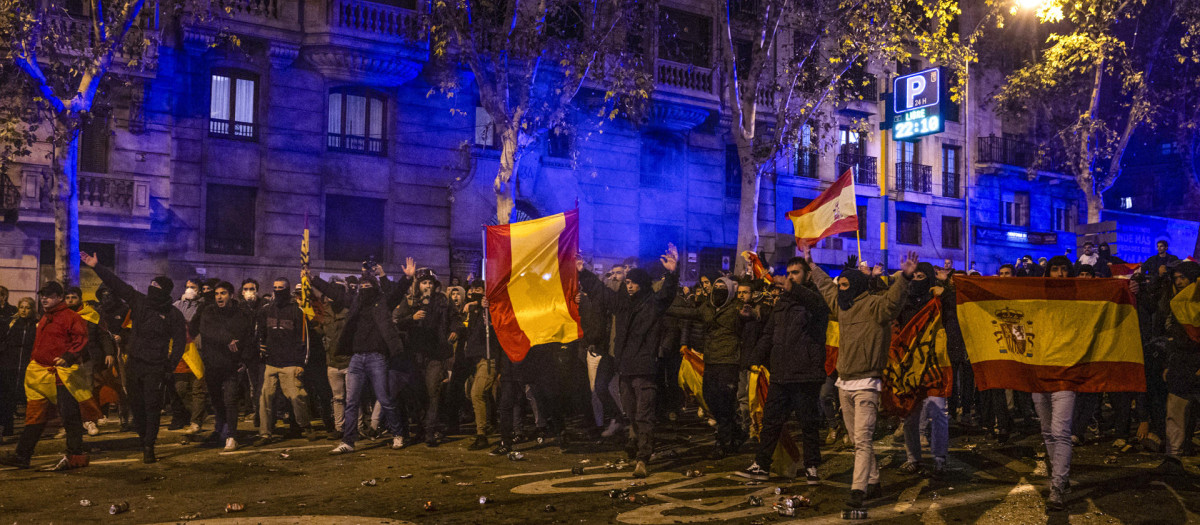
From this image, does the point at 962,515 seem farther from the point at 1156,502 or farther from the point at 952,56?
the point at 952,56

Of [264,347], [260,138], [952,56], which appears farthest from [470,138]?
[264,347]

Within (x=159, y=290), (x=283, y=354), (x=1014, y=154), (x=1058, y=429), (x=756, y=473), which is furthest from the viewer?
(x=1014, y=154)

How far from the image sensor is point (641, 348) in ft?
33.4

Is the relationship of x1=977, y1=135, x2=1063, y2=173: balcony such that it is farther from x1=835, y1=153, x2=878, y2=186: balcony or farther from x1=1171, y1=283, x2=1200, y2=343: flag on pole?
x1=1171, y1=283, x2=1200, y2=343: flag on pole

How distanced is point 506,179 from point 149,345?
11581 millimetres

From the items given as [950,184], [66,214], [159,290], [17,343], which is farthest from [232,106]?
[950,184]

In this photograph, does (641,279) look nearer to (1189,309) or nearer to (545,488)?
(545,488)

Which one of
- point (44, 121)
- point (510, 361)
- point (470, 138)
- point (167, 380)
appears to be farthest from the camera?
point (470, 138)

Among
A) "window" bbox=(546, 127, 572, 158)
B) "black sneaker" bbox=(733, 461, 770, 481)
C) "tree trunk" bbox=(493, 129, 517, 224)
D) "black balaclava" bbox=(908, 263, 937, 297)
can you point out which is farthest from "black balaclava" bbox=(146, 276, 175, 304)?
"window" bbox=(546, 127, 572, 158)

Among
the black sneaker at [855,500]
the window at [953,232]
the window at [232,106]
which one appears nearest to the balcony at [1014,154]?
the window at [953,232]

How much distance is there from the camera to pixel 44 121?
73.3 feet

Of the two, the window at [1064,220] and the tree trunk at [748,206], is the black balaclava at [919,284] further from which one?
the window at [1064,220]

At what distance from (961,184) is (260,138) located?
26020 mm

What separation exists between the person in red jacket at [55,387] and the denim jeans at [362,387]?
2.62m
